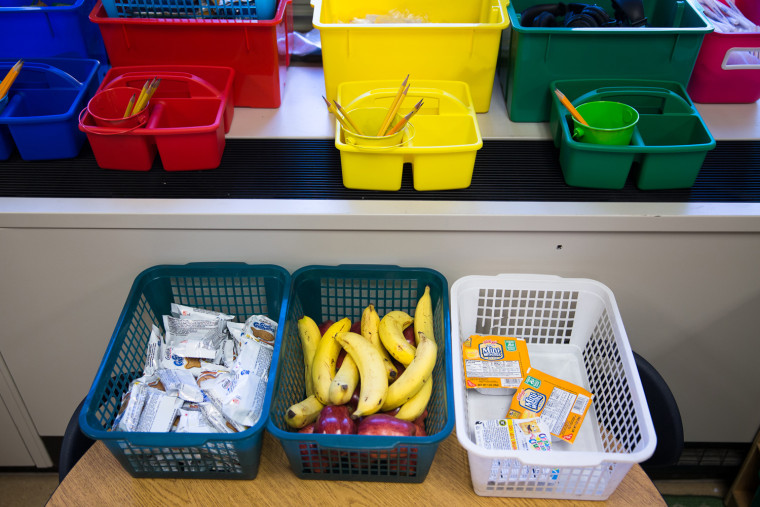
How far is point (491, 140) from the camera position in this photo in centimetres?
151

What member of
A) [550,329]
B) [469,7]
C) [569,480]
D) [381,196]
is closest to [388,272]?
[381,196]

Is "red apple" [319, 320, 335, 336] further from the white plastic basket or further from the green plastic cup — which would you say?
the green plastic cup

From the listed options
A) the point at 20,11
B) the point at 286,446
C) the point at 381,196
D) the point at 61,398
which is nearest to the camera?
the point at 286,446

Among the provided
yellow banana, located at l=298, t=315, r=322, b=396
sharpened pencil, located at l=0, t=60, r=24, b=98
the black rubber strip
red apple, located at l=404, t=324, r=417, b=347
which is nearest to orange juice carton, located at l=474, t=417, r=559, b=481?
red apple, located at l=404, t=324, r=417, b=347

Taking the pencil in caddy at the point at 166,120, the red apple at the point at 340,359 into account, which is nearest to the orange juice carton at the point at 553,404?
the red apple at the point at 340,359

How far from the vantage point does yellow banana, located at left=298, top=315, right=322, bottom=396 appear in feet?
4.22

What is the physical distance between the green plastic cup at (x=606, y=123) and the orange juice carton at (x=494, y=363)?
0.46 meters

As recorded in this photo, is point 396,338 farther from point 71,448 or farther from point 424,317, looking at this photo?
point 71,448

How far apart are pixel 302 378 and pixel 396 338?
230mm

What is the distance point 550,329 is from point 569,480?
0.41 meters

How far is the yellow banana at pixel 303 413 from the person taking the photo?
3.74ft

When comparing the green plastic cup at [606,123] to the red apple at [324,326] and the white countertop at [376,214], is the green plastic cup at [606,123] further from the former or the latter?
the red apple at [324,326]

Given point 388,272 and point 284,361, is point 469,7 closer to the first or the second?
point 388,272

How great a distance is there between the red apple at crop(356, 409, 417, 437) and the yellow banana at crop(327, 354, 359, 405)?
0.25ft
